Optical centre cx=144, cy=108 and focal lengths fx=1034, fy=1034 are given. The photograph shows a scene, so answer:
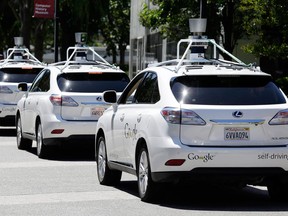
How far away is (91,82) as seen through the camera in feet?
58.8

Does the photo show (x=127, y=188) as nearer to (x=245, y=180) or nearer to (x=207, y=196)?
(x=207, y=196)

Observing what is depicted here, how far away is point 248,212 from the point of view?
11.0 metres

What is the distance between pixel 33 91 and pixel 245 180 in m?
8.92

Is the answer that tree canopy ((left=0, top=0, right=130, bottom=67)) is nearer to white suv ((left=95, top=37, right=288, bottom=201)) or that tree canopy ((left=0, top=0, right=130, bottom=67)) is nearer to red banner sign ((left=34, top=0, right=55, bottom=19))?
red banner sign ((left=34, top=0, right=55, bottom=19))

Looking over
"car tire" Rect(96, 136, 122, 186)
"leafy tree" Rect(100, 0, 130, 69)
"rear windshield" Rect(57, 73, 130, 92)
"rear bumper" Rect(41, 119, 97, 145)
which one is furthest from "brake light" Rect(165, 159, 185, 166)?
"leafy tree" Rect(100, 0, 130, 69)

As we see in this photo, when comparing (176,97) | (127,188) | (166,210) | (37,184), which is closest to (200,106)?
(176,97)

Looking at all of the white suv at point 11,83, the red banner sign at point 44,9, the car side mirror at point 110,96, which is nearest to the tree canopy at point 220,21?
the red banner sign at point 44,9

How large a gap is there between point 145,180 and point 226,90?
1377 mm

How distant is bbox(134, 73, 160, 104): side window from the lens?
12.0 m

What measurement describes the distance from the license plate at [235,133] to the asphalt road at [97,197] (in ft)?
2.59

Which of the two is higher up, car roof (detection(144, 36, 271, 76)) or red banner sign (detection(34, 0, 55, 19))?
car roof (detection(144, 36, 271, 76))

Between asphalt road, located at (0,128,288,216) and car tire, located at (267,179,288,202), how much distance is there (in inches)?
4.7

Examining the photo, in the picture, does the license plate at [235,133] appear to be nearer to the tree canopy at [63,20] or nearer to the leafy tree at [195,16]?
the leafy tree at [195,16]

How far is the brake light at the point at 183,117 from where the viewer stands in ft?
36.7
